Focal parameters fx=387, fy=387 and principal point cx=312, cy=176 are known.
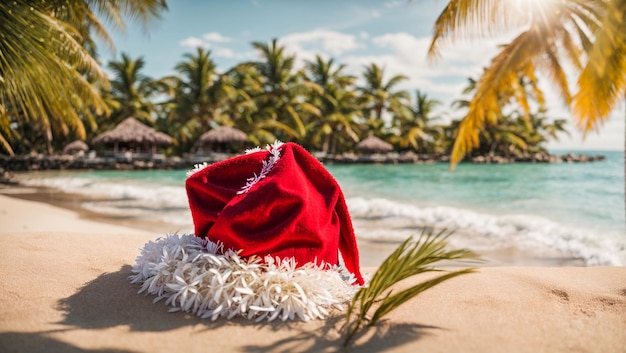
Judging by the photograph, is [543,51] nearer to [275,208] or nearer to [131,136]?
[275,208]

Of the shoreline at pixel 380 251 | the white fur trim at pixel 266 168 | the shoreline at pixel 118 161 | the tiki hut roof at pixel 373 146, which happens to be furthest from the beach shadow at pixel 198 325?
the tiki hut roof at pixel 373 146

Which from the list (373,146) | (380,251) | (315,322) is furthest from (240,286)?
(373,146)

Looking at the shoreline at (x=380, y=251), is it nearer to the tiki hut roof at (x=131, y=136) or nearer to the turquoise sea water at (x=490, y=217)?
the turquoise sea water at (x=490, y=217)

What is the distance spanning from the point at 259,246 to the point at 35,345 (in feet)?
3.37

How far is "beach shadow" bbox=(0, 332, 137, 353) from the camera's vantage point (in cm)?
155

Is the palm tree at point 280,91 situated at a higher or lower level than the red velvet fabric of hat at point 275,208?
higher

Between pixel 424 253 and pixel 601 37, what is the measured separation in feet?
7.95

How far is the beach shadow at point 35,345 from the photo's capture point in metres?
1.55

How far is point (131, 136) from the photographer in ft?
76.8

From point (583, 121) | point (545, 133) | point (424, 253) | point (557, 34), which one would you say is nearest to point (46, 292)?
point (424, 253)

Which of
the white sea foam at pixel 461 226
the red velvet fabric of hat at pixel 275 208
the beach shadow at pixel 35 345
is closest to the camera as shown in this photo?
the beach shadow at pixel 35 345

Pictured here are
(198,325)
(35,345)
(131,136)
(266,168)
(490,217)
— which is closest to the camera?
(35,345)

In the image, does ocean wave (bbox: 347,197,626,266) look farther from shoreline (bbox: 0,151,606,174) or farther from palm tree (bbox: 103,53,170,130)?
palm tree (bbox: 103,53,170,130)

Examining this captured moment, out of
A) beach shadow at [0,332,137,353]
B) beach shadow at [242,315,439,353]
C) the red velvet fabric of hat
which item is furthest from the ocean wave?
beach shadow at [0,332,137,353]
